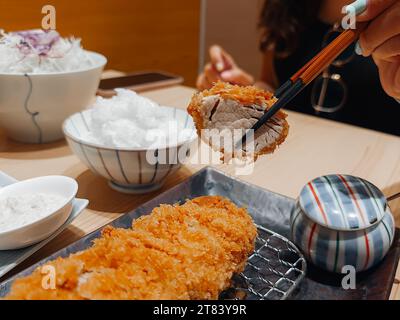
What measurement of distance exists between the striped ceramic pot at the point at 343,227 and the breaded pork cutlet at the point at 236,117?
0.16 metres

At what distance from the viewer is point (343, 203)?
88cm

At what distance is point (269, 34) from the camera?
7.25ft

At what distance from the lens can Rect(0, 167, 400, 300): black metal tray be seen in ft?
2.72

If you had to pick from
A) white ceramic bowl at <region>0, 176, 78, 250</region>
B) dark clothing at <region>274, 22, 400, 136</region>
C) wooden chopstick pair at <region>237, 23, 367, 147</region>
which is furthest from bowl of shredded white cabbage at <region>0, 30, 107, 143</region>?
dark clothing at <region>274, 22, 400, 136</region>

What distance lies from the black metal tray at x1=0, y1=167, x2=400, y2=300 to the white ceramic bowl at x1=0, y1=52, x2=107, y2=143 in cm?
46

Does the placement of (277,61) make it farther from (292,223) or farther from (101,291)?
(101,291)

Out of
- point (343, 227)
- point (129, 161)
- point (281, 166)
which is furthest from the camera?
point (281, 166)

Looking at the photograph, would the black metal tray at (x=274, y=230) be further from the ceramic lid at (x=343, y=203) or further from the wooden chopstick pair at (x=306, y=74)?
the wooden chopstick pair at (x=306, y=74)

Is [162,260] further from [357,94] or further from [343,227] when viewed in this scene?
[357,94]

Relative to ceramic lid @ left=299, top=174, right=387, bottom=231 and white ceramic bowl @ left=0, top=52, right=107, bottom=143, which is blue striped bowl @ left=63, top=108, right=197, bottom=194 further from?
ceramic lid @ left=299, top=174, right=387, bottom=231

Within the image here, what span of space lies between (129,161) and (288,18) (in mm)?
1462

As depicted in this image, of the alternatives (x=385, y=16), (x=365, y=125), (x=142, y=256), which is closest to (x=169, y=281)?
(x=142, y=256)

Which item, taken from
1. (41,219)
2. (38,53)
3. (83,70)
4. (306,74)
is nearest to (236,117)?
(306,74)
